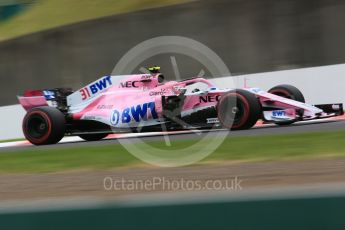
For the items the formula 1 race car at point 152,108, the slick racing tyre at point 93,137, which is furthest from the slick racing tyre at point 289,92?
the slick racing tyre at point 93,137

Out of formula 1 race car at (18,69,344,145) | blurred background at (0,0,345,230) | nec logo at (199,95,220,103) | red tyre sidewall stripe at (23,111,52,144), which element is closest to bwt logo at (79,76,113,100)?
formula 1 race car at (18,69,344,145)

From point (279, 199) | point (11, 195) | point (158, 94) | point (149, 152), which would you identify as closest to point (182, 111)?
point (158, 94)

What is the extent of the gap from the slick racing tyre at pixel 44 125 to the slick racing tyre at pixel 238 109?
3.48 metres

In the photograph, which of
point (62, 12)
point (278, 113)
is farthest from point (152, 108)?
point (62, 12)

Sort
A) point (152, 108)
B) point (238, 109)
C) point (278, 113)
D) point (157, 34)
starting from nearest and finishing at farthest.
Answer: point (238, 109) < point (278, 113) < point (152, 108) < point (157, 34)

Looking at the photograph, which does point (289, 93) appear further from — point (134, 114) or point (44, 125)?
point (44, 125)

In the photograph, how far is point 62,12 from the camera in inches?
930

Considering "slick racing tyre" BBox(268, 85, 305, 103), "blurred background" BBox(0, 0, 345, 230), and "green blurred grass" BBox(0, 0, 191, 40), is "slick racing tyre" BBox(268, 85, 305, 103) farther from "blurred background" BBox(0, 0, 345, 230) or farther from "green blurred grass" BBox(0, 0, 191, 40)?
"green blurred grass" BBox(0, 0, 191, 40)

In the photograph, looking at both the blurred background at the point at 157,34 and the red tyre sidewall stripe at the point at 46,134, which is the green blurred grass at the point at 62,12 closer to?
the blurred background at the point at 157,34

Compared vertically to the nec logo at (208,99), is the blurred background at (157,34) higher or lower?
higher

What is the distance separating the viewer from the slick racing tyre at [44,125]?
41.5 ft

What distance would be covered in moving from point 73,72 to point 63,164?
12.2m

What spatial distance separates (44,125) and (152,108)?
2398 mm

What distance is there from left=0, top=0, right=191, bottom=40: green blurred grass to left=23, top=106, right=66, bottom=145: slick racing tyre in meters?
7.76
